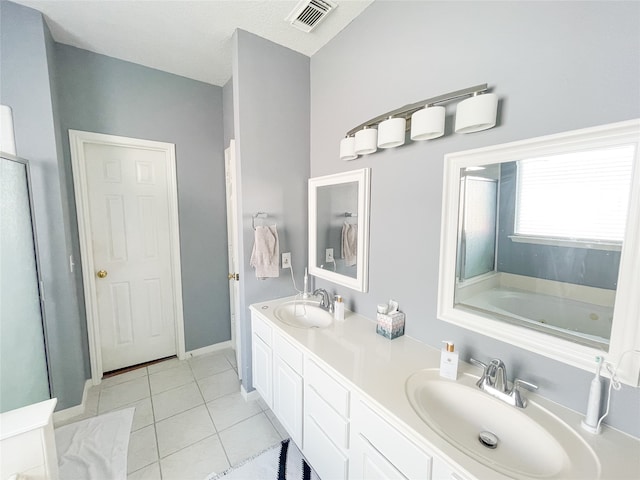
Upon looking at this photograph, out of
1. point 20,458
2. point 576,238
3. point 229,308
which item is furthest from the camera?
point 229,308

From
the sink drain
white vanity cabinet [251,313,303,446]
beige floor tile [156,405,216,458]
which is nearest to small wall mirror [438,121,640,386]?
the sink drain

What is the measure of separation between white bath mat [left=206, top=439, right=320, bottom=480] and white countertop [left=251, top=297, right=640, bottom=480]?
79cm

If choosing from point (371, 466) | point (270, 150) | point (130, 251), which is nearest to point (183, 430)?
point (371, 466)

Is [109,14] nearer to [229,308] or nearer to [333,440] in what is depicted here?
[229,308]

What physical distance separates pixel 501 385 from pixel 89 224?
2884 millimetres

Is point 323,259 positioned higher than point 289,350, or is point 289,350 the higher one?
point 323,259

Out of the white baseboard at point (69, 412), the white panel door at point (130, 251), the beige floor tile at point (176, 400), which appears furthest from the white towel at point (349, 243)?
the white baseboard at point (69, 412)

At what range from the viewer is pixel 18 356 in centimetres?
126

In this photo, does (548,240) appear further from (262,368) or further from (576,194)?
(262,368)

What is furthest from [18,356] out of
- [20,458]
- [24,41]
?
[24,41]

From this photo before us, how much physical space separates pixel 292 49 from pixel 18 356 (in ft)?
8.20

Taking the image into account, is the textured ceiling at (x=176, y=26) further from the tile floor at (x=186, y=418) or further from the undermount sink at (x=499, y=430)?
the tile floor at (x=186, y=418)

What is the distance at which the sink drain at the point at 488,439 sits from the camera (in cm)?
90

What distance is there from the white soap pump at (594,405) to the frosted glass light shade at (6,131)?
302 cm
